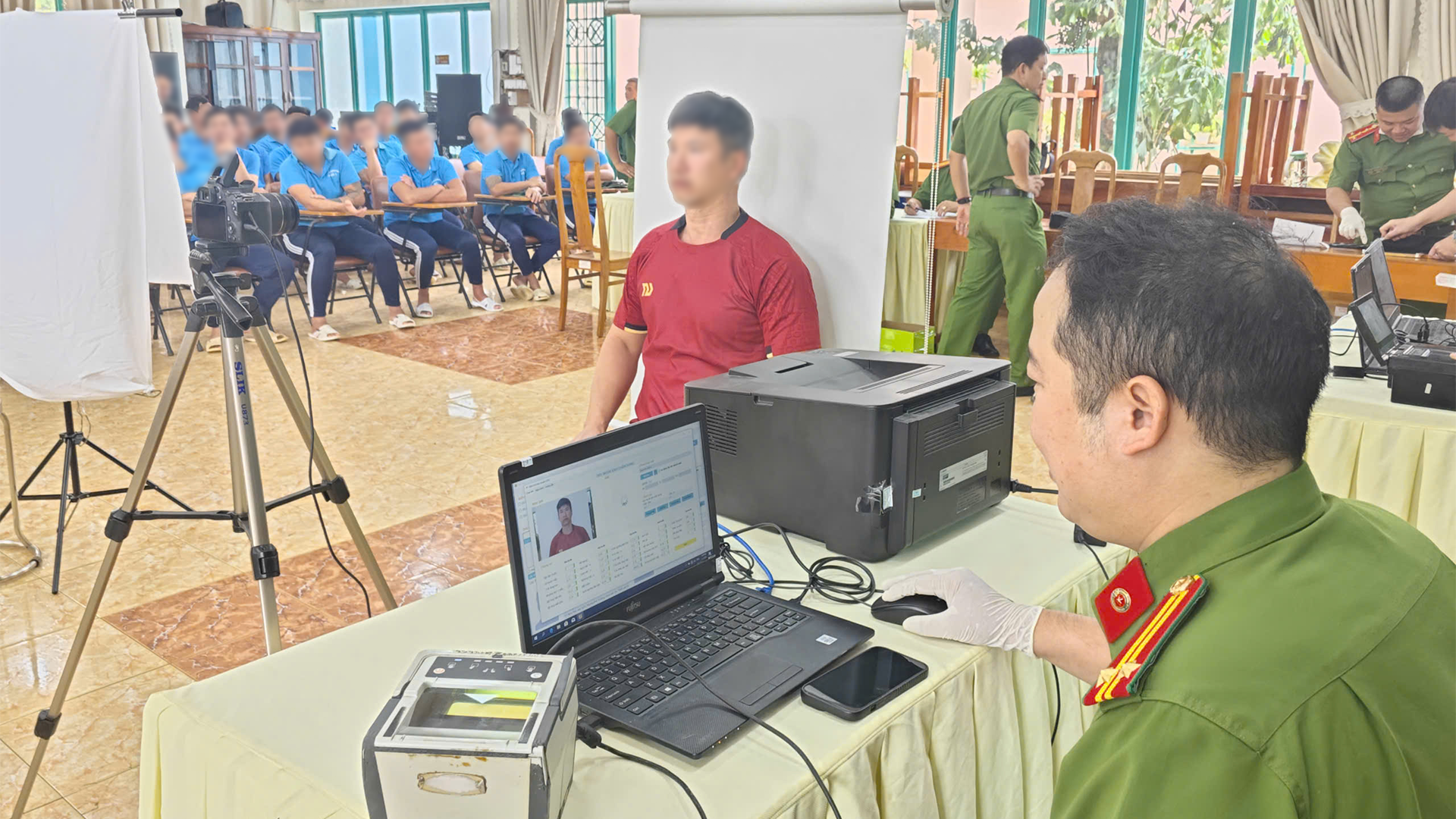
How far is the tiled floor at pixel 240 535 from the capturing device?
91.7 inches

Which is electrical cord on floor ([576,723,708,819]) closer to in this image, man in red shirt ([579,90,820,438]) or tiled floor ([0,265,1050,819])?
man in red shirt ([579,90,820,438])

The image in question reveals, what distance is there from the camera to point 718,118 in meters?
2.36

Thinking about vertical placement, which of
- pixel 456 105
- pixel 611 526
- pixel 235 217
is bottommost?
pixel 611 526

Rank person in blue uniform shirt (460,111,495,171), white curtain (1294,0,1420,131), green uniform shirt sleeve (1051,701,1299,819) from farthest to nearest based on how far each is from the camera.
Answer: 1. person in blue uniform shirt (460,111,495,171)
2. white curtain (1294,0,1420,131)
3. green uniform shirt sleeve (1051,701,1299,819)

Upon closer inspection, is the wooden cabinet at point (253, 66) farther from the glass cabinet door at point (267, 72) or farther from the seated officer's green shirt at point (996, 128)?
the seated officer's green shirt at point (996, 128)

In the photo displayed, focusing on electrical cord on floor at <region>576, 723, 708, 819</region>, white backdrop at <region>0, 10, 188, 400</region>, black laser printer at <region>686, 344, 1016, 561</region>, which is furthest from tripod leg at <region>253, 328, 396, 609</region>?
electrical cord on floor at <region>576, 723, 708, 819</region>

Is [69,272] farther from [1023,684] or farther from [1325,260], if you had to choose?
[1325,260]

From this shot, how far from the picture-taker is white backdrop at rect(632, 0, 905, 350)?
7.64 ft

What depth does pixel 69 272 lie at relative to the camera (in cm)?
226

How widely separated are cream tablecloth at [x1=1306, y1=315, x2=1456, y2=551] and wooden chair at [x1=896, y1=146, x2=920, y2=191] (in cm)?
433

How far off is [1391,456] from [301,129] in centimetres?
585

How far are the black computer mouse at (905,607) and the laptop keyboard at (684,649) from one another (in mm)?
100

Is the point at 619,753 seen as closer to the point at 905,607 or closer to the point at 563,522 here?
the point at 563,522

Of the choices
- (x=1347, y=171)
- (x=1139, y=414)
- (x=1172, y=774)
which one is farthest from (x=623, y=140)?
(x=1172, y=774)
